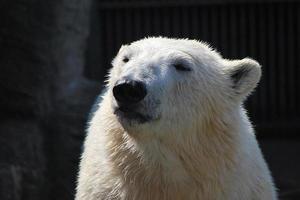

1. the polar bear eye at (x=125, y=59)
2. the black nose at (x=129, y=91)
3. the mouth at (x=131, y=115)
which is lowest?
the mouth at (x=131, y=115)

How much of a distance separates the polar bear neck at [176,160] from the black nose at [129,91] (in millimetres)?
410

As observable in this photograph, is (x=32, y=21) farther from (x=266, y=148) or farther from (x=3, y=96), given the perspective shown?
(x=266, y=148)

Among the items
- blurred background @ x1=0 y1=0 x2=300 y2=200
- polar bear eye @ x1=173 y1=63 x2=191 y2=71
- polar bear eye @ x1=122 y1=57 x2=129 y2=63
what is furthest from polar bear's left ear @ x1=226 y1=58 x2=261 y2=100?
blurred background @ x1=0 y1=0 x2=300 y2=200

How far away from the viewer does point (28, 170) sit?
651 cm

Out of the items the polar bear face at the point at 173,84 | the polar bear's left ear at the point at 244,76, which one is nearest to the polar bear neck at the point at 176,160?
the polar bear face at the point at 173,84

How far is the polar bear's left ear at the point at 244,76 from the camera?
4660 millimetres

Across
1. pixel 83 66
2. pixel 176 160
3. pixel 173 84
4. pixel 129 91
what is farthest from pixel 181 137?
pixel 83 66

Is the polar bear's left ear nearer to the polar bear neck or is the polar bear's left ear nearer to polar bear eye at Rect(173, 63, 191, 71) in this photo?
the polar bear neck

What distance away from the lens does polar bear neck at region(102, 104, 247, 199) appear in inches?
173

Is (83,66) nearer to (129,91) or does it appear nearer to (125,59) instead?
(125,59)

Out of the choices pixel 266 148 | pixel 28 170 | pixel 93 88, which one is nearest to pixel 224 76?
pixel 28 170

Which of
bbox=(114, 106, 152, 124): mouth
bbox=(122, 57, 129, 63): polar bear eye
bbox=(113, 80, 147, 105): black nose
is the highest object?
bbox=(122, 57, 129, 63): polar bear eye

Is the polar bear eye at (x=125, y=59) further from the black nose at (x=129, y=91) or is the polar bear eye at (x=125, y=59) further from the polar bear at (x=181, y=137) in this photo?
the black nose at (x=129, y=91)

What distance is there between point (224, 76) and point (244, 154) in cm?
47
